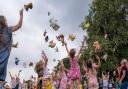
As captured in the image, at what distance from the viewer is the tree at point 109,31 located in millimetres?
54656

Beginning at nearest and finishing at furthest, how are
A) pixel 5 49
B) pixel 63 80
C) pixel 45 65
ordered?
pixel 5 49, pixel 45 65, pixel 63 80

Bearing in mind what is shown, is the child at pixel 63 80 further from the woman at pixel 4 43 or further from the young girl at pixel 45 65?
the woman at pixel 4 43

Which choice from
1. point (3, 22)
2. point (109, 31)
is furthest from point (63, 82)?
point (109, 31)

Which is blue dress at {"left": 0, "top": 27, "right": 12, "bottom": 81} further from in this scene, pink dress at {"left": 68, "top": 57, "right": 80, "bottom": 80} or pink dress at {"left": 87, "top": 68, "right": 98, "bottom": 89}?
pink dress at {"left": 68, "top": 57, "right": 80, "bottom": 80}

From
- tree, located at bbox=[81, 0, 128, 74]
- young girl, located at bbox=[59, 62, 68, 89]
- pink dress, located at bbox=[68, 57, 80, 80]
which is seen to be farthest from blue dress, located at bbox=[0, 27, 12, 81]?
tree, located at bbox=[81, 0, 128, 74]

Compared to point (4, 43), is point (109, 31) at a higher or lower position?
higher

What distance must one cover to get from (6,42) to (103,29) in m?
48.8

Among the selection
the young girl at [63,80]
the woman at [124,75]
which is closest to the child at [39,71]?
the woman at [124,75]

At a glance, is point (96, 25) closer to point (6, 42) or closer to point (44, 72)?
point (44, 72)

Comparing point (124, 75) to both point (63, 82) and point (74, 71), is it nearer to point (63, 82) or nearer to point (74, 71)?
point (74, 71)

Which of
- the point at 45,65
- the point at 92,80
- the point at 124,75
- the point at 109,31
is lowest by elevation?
the point at 92,80

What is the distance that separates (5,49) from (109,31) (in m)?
47.8

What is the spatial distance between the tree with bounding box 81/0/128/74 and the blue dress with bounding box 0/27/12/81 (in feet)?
145

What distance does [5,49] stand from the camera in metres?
9.38
